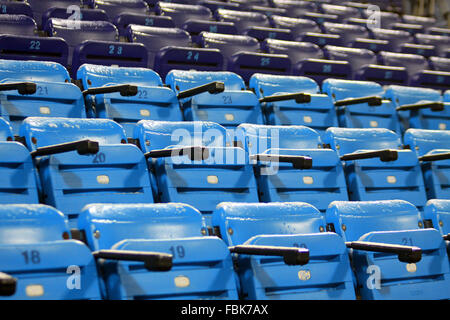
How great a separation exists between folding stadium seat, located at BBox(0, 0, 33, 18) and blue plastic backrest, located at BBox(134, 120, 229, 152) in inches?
27.6

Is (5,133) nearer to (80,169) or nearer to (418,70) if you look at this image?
(80,169)

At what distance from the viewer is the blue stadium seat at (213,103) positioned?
1.34m

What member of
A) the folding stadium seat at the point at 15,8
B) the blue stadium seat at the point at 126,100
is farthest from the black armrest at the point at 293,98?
the folding stadium seat at the point at 15,8

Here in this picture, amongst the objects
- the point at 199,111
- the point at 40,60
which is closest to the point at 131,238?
the point at 199,111

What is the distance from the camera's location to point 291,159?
41.4 inches

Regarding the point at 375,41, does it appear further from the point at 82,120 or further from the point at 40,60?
the point at 82,120

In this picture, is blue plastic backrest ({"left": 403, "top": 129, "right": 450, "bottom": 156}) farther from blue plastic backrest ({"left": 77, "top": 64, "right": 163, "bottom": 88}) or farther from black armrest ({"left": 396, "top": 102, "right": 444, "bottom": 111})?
blue plastic backrest ({"left": 77, "top": 64, "right": 163, "bottom": 88})

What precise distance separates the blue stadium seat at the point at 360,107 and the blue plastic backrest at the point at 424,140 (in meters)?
0.11

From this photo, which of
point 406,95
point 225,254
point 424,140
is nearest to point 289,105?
point 424,140

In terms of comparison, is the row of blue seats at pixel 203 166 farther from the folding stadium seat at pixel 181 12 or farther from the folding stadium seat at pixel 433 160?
the folding stadium seat at pixel 181 12

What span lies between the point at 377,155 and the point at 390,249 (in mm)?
353

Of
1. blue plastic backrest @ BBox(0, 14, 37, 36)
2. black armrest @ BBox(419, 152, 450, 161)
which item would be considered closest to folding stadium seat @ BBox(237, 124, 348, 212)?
black armrest @ BBox(419, 152, 450, 161)

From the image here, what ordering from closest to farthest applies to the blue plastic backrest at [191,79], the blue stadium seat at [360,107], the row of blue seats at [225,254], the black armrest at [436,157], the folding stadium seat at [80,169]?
the row of blue seats at [225,254], the folding stadium seat at [80,169], the black armrest at [436,157], the blue plastic backrest at [191,79], the blue stadium seat at [360,107]
